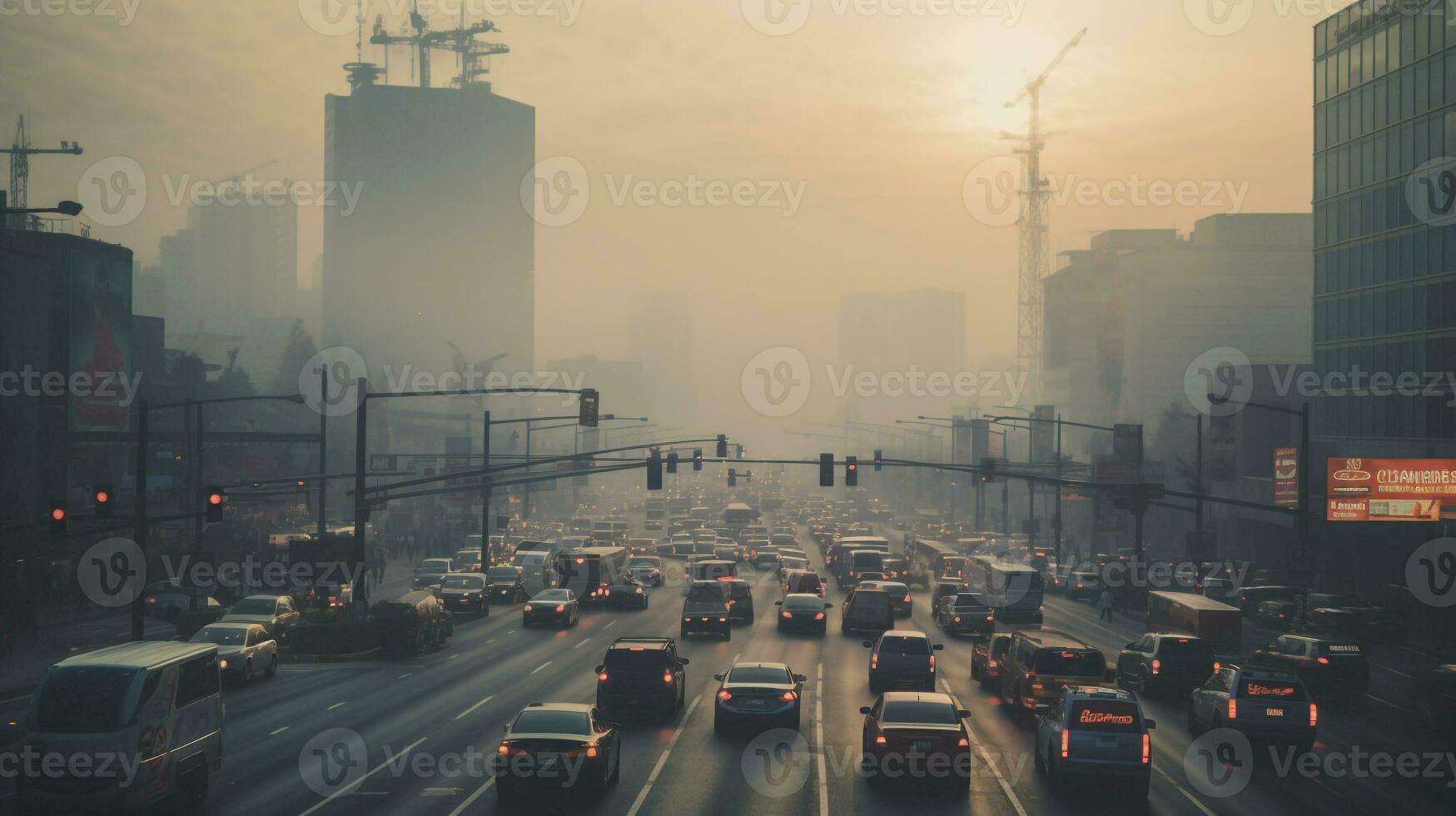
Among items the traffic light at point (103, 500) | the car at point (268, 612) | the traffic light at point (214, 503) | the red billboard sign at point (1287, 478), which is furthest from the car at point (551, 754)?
the red billboard sign at point (1287, 478)

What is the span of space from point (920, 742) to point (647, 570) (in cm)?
5142

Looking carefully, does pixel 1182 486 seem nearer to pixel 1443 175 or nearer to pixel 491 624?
pixel 1443 175

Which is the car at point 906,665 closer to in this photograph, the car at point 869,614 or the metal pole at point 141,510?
the car at point 869,614

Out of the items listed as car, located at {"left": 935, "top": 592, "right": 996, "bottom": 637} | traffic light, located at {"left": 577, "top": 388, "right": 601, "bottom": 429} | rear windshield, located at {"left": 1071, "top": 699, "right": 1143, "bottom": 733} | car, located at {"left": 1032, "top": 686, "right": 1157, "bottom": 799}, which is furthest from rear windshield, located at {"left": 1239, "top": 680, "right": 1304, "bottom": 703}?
traffic light, located at {"left": 577, "top": 388, "right": 601, "bottom": 429}

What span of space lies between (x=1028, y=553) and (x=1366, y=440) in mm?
21755

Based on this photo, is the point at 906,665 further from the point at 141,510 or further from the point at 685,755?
the point at 141,510

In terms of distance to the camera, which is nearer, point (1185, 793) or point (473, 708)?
point (1185, 793)

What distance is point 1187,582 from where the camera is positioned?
232 ft

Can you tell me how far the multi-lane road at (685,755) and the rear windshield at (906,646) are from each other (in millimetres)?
1461

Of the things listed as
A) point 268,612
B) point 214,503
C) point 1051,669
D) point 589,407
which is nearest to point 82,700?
point 214,503

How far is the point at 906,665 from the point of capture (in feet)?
110

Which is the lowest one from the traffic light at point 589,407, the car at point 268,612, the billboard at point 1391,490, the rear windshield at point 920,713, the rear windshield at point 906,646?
the car at point 268,612

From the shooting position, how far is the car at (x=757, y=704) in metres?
27.6

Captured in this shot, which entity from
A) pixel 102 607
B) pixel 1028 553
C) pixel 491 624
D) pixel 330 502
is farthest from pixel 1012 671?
pixel 330 502
